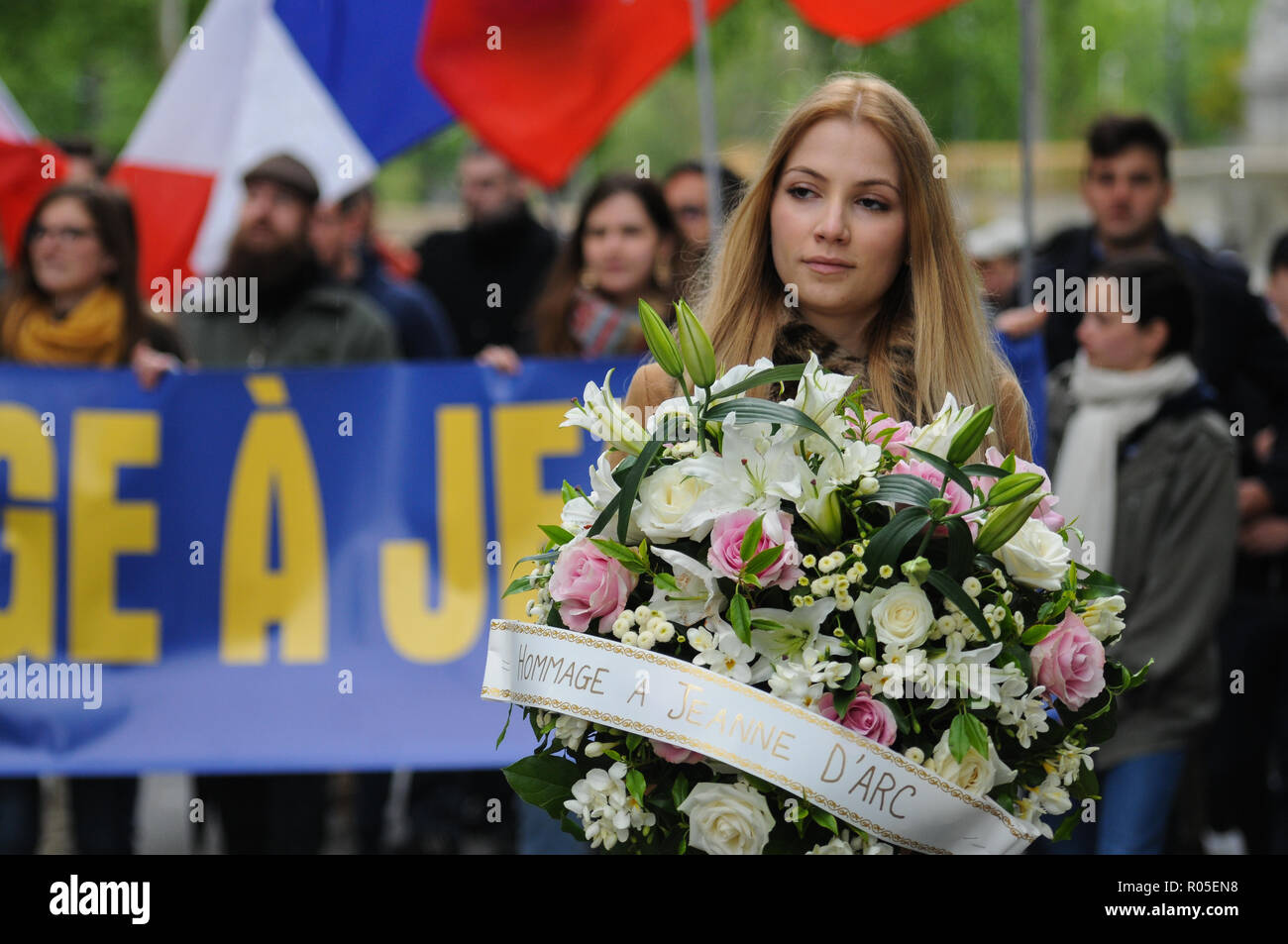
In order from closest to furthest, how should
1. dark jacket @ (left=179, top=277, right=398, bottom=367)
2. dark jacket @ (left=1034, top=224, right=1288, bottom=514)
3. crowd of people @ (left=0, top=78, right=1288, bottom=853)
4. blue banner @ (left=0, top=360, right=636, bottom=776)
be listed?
1. crowd of people @ (left=0, top=78, right=1288, bottom=853)
2. blue banner @ (left=0, top=360, right=636, bottom=776)
3. dark jacket @ (left=1034, top=224, right=1288, bottom=514)
4. dark jacket @ (left=179, top=277, right=398, bottom=367)

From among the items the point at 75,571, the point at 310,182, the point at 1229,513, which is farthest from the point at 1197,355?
the point at 75,571

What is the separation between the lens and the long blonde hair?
272 centimetres

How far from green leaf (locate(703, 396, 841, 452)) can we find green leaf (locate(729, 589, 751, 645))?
0.73 feet

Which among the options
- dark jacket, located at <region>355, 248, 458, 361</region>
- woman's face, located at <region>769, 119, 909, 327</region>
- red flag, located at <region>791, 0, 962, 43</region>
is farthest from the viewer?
dark jacket, located at <region>355, 248, 458, 361</region>

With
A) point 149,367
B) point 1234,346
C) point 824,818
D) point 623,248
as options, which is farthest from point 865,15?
point 824,818

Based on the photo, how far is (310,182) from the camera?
6.45 m

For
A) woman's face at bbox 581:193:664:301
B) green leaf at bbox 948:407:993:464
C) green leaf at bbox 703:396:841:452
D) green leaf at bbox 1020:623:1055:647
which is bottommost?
green leaf at bbox 1020:623:1055:647

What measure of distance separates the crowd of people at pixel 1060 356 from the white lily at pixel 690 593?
91.1 inches

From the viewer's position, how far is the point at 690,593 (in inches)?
81.7

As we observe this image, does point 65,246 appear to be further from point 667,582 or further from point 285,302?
point 667,582

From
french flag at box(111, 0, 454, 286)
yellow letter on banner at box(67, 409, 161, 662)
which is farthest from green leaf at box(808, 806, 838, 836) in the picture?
french flag at box(111, 0, 454, 286)

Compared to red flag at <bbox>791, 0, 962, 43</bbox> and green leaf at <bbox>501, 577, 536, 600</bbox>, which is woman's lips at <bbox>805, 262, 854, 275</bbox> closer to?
green leaf at <bbox>501, 577, 536, 600</bbox>
